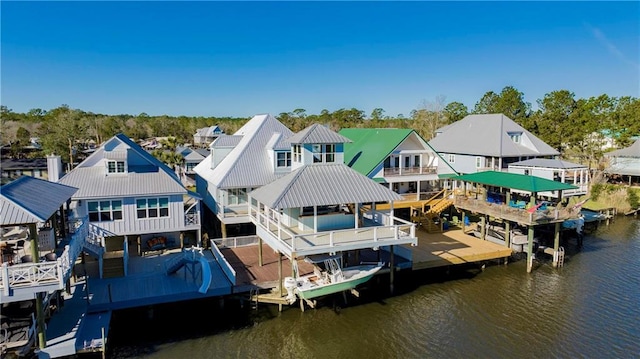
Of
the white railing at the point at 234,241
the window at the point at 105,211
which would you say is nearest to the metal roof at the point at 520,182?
the white railing at the point at 234,241

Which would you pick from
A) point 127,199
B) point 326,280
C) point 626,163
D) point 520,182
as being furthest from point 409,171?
point 626,163

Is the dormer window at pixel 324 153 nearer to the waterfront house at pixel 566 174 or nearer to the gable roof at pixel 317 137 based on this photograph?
the gable roof at pixel 317 137

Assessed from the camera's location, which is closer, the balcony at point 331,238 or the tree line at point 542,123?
the balcony at point 331,238

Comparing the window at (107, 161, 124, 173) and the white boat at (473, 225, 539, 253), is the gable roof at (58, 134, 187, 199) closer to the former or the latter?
the window at (107, 161, 124, 173)

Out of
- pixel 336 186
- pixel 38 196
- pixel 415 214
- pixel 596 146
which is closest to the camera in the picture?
pixel 38 196

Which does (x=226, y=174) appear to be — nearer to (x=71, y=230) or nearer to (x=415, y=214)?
(x=71, y=230)

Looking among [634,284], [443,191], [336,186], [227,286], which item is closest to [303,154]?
[336,186]
